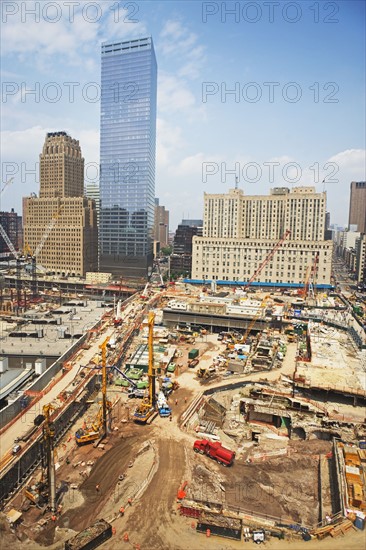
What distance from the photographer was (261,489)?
19750 mm

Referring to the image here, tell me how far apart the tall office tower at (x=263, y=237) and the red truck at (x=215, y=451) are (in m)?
62.7

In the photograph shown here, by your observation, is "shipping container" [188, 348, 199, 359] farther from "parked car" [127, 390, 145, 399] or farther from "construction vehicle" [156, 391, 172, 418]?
"construction vehicle" [156, 391, 172, 418]

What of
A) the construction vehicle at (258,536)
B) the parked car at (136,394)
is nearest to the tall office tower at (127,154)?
the parked car at (136,394)

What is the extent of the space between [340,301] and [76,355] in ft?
174

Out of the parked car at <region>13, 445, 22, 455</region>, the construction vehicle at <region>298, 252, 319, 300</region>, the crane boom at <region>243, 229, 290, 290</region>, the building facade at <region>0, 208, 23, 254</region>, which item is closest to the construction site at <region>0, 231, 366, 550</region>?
the parked car at <region>13, 445, 22, 455</region>

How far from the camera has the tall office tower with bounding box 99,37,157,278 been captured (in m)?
87.3

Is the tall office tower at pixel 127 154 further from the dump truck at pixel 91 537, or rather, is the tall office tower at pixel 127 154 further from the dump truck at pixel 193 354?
the dump truck at pixel 91 537

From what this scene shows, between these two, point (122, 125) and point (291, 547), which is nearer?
point (291, 547)

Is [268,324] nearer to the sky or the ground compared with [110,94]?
nearer to the ground

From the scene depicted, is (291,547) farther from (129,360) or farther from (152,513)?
(129,360)

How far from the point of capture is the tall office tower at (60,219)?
88938 millimetres

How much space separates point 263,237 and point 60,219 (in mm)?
49198

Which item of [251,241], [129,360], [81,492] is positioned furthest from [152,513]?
[251,241]

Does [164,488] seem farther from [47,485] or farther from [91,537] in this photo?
[47,485]
